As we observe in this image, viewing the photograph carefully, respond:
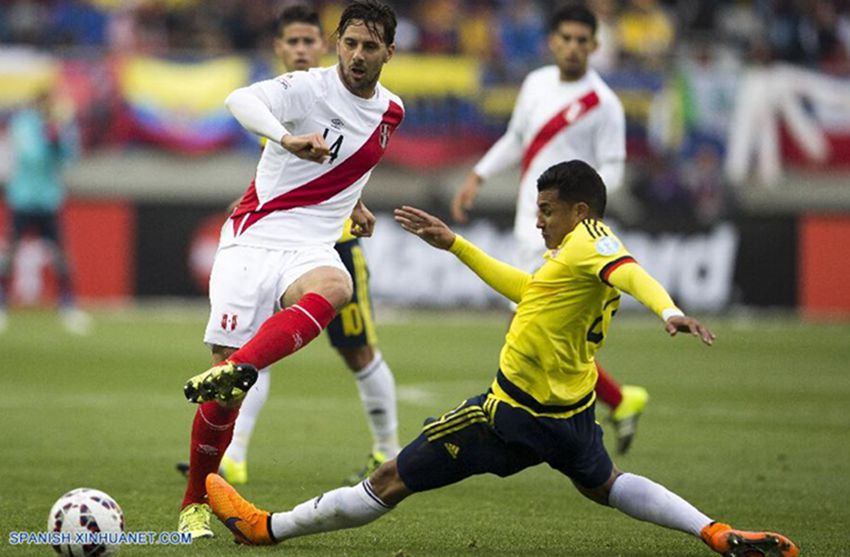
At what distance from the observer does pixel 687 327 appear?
5.50 metres

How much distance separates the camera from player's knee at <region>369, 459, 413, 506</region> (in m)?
6.28

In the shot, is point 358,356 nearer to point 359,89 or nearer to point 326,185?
point 326,185

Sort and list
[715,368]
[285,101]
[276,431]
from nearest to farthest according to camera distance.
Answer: [285,101] → [276,431] → [715,368]

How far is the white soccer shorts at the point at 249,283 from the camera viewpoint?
6.96 m

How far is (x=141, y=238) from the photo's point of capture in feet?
70.0

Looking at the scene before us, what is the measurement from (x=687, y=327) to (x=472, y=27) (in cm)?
1929

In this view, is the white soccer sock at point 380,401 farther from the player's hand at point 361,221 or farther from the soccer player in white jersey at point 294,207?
the soccer player in white jersey at point 294,207

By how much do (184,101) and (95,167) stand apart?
1.84 metres

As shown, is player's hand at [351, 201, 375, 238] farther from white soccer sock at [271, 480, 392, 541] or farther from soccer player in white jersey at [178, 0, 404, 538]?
white soccer sock at [271, 480, 392, 541]

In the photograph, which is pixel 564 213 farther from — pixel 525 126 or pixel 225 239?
pixel 525 126

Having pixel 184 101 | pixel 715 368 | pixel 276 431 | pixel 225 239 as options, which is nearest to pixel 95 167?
pixel 184 101

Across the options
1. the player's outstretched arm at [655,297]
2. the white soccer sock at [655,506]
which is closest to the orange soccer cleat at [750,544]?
the white soccer sock at [655,506]

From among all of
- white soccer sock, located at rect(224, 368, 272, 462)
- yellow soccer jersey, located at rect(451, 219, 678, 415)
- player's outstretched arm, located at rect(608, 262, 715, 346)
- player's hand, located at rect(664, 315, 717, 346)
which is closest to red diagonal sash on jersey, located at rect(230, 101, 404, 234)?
yellow soccer jersey, located at rect(451, 219, 678, 415)

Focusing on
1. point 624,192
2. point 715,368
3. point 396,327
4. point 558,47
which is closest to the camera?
point 558,47
